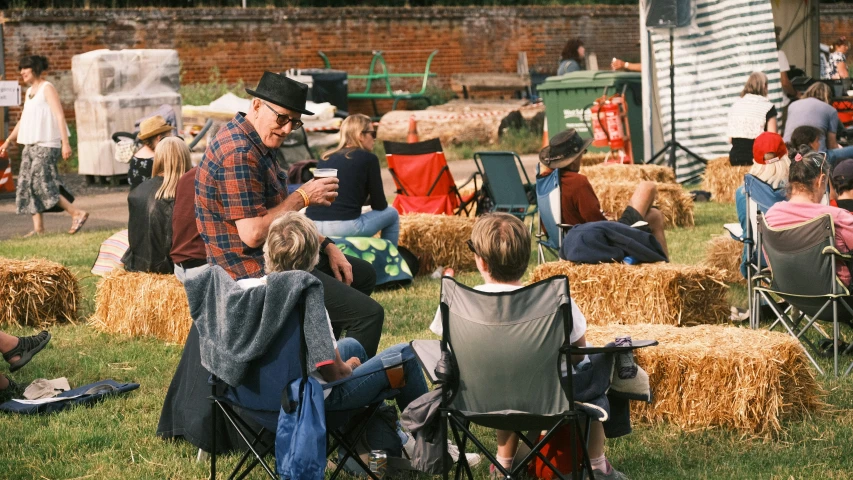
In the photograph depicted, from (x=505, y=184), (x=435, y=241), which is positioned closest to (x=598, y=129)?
(x=505, y=184)

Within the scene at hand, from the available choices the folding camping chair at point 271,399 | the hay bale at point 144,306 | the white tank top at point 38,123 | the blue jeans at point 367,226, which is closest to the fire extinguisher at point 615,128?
the blue jeans at point 367,226

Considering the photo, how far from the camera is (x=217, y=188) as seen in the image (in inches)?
202

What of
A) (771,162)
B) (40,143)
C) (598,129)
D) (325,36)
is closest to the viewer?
(771,162)

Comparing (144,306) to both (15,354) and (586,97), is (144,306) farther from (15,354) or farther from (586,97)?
(586,97)

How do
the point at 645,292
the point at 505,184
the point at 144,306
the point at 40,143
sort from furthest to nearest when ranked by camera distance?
1. the point at 40,143
2. the point at 505,184
3. the point at 144,306
4. the point at 645,292

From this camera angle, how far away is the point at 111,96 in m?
17.3

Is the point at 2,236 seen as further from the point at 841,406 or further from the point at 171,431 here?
the point at 841,406

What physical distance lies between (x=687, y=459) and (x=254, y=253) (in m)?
2.14

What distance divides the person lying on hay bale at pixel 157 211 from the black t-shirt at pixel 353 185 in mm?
1464

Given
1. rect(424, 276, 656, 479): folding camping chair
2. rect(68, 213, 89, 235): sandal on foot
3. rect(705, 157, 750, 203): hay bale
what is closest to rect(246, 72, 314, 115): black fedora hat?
rect(424, 276, 656, 479): folding camping chair

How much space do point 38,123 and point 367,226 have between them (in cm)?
502

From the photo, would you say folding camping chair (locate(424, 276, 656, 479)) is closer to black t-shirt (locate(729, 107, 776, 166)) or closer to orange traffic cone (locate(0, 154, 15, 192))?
black t-shirt (locate(729, 107, 776, 166))

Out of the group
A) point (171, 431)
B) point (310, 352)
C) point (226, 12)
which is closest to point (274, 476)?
point (310, 352)

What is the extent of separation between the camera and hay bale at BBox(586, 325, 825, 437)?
17.3 ft
